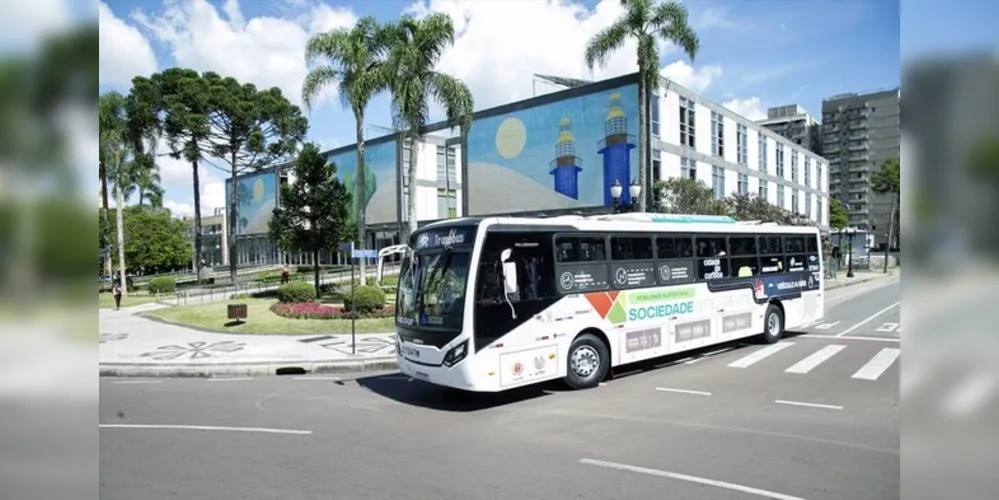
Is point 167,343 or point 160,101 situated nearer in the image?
point 167,343

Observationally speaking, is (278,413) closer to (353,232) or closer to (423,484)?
(423,484)

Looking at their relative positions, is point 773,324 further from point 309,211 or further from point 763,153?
point 763,153

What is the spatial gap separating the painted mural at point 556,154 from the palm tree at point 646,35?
12118 millimetres

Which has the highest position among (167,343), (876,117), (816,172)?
(816,172)

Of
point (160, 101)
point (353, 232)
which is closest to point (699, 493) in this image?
point (353, 232)

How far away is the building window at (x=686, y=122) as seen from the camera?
125 feet

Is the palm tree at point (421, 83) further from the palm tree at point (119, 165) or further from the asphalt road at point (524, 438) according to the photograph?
the palm tree at point (119, 165)

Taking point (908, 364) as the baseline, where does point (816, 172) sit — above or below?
above

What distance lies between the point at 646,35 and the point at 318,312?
1676 centimetres

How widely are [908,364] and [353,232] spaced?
29.3 m

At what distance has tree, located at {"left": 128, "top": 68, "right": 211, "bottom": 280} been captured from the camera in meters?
35.3

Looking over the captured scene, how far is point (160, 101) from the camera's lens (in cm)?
3584

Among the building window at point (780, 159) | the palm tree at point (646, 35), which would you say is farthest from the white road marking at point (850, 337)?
the building window at point (780, 159)

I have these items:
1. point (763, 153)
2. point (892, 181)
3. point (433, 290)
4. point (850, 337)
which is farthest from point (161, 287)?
point (763, 153)
